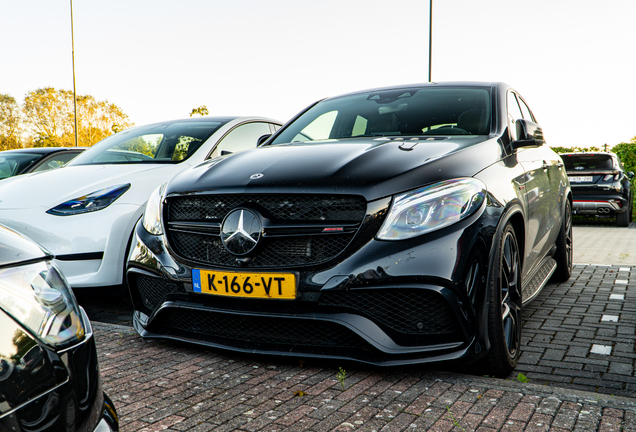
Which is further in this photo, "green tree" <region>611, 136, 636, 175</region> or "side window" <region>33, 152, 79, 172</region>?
"green tree" <region>611, 136, 636, 175</region>

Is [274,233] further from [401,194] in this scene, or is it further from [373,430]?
[373,430]

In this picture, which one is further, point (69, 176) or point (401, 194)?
point (69, 176)

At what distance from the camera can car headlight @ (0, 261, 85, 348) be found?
3.87 feet

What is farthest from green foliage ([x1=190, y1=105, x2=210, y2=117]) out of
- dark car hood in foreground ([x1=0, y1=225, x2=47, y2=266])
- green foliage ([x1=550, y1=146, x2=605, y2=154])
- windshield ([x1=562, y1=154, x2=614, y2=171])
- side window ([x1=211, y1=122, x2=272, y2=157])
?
dark car hood in foreground ([x1=0, y1=225, x2=47, y2=266])

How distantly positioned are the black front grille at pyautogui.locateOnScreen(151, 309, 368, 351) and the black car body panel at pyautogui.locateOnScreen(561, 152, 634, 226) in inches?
491

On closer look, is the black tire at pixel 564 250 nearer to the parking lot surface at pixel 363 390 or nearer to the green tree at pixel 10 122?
the parking lot surface at pixel 363 390

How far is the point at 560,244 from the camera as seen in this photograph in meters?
5.36

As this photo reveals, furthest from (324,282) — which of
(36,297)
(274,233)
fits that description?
(36,297)

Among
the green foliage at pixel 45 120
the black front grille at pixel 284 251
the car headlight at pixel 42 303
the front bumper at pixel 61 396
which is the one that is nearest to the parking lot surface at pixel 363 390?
the black front grille at pixel 284 251

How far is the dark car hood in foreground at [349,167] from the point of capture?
106 inches

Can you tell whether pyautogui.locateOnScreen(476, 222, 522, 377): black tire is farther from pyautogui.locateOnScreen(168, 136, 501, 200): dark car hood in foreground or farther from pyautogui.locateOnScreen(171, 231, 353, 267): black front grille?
pyautogui.locateOnScreen(171, 231, 353, 267): black front grille

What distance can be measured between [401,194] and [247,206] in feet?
2.48

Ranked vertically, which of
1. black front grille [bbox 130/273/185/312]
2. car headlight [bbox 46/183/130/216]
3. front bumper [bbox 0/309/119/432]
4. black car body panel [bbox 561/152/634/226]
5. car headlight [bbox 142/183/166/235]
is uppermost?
front bumper [bbox 0/309/119/432]

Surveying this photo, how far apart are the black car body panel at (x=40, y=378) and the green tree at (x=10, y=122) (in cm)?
4885
